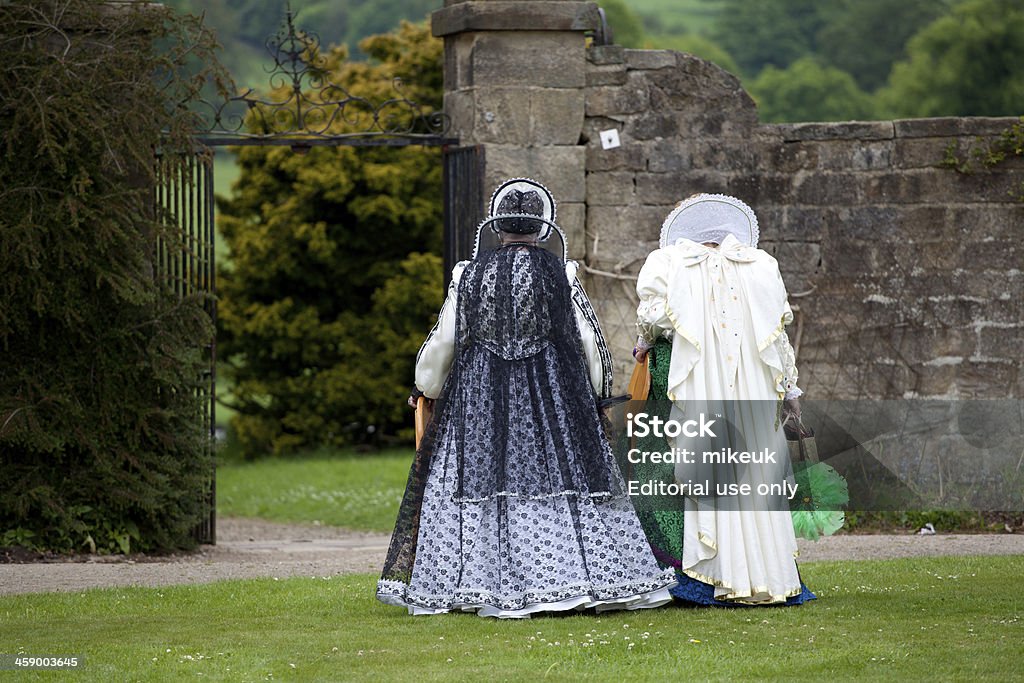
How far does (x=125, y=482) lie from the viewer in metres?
7.76

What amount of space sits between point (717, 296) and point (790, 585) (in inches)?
46.8

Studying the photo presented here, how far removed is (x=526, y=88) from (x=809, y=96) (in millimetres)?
39374

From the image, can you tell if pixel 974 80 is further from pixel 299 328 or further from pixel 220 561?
pixel 220 561

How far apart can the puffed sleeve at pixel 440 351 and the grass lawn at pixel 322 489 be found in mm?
4637

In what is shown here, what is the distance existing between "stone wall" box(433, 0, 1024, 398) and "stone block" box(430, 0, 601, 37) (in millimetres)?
221

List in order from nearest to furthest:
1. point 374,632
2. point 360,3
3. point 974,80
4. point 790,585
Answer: point 374,632 → point 790,585 → point 974,80 → point 360,3

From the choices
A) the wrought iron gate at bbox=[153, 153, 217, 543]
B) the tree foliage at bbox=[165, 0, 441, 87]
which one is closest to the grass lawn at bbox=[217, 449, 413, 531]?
the wrought iron gate at bbox=[153, 153, 217, 543]

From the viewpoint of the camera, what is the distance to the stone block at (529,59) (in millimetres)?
8172

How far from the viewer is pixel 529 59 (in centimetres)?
823

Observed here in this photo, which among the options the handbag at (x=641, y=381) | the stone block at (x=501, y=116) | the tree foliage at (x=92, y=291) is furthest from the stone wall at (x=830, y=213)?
the handbag at (x=641, y=381)

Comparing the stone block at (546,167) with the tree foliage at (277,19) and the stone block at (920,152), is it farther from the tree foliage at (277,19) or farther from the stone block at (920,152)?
the tree foliage at (277,19)

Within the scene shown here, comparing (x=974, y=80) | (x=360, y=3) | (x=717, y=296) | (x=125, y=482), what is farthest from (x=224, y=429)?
(x=360, y=3)

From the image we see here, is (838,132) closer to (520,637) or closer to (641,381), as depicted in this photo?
(641,381)

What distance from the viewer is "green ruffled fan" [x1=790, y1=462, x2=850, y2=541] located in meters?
5.88
